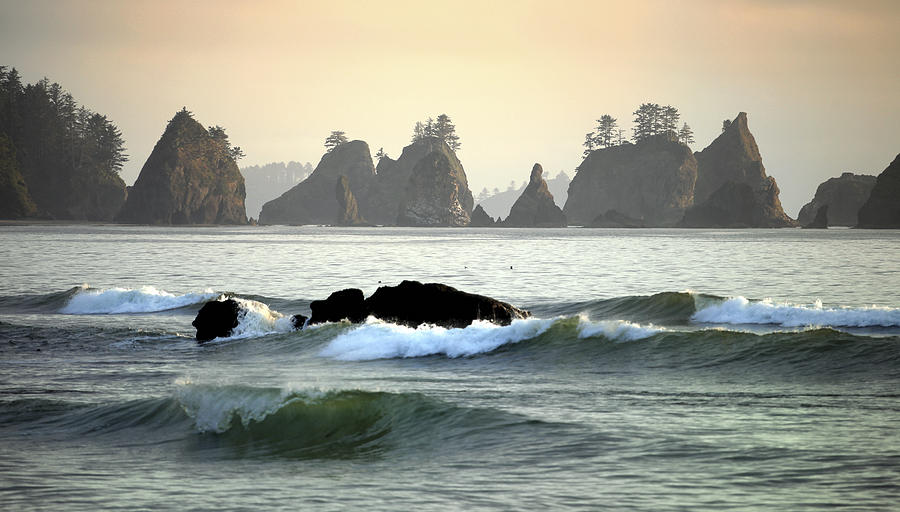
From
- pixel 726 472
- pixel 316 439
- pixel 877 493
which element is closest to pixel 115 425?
pixel 316 439

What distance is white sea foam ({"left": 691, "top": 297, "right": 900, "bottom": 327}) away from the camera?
2633 cm

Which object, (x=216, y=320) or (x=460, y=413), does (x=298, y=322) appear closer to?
(x=216, y=320)

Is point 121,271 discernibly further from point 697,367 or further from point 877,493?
point 877,493

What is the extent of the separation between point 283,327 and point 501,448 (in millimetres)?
17105

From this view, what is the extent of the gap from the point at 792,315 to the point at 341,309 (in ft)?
46.7

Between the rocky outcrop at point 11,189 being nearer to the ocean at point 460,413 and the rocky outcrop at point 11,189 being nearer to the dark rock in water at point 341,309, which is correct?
the ocean at point 460,413

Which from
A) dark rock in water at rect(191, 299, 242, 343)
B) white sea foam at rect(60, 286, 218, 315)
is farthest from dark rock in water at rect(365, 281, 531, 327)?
white sea foam at rect(60, 286, 218, 315)

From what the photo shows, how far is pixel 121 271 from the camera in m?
58.1

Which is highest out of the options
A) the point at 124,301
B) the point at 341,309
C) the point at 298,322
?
the point at 341,309

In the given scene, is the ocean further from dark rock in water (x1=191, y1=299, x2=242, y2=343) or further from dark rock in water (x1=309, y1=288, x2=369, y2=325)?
dark rock in water (x1=309, y1=288, x2=369, y2=325)

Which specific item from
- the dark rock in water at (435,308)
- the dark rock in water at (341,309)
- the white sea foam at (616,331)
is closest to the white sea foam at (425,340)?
the white sea foam at (616,331)

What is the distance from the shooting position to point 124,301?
37.0 metres

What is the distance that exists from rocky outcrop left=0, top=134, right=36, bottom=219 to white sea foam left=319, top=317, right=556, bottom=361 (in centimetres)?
18313

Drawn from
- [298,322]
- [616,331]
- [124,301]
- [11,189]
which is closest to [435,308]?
[298,322]
